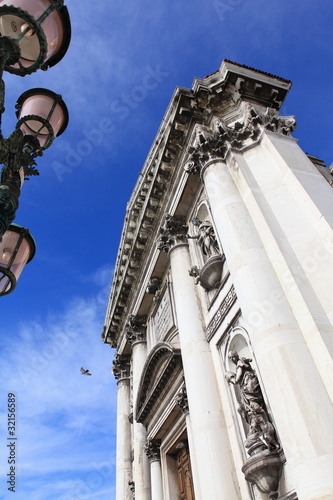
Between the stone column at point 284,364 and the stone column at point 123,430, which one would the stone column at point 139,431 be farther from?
the stone column at point 284,364

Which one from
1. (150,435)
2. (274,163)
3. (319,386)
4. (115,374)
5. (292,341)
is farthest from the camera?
(115,374)

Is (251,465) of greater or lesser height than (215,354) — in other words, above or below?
below

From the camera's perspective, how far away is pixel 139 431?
42.8 ft

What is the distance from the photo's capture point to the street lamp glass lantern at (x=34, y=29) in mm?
5008

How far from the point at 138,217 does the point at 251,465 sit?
35.0 feet

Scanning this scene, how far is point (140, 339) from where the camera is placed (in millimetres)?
14891

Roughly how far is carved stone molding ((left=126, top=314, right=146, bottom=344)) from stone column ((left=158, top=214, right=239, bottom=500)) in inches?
178

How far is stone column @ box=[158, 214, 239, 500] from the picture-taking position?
689cm

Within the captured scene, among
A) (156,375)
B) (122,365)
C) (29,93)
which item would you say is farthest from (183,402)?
(122,365)

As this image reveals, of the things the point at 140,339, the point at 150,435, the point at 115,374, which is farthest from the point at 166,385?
the point at 115,374

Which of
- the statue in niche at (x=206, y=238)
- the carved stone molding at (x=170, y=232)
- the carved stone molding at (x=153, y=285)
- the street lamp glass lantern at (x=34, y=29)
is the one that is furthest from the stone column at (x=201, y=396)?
the street lamp glass lantern at (x=34, y=29)

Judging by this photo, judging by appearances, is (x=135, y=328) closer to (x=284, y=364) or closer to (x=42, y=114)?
(x=284, y=364)

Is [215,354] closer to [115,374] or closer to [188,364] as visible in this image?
[188,364]

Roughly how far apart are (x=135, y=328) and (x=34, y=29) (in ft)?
38.5
